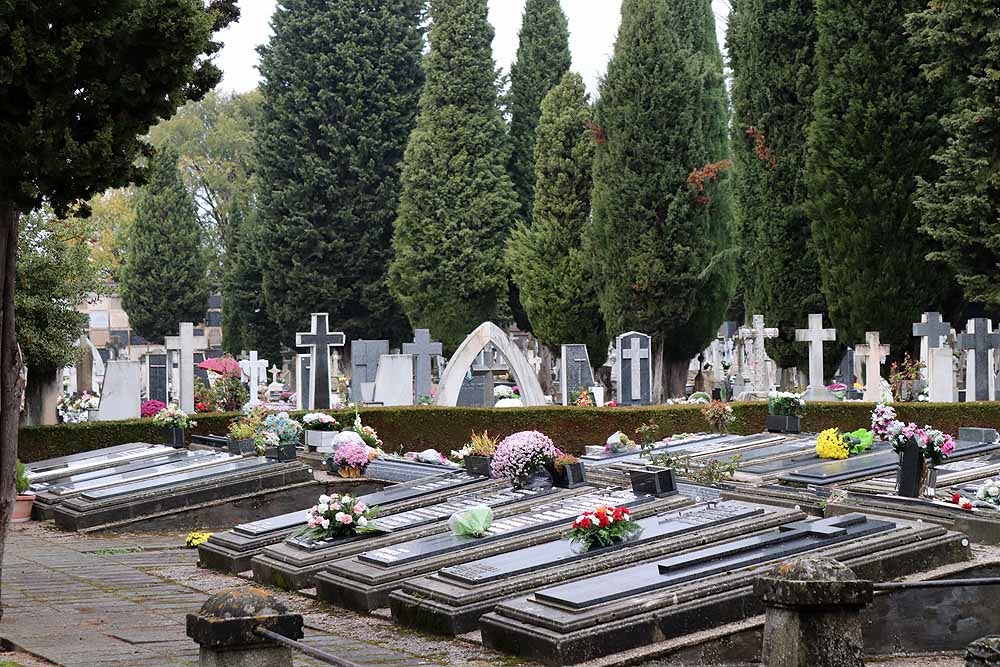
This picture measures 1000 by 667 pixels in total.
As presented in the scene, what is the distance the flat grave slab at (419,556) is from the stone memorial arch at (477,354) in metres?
13.0

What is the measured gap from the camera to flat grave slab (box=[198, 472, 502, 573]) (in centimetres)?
1141

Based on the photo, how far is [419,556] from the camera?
9.59 m

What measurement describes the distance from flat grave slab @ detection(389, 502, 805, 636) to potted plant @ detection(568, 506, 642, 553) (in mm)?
65

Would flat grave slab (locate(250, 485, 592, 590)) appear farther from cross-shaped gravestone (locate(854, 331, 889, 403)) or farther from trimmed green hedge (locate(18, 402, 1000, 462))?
cross-shaped gravestone (locate(854, 331, 889, 403))

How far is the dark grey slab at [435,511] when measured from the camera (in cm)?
1069

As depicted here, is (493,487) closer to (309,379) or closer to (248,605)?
(248,605)

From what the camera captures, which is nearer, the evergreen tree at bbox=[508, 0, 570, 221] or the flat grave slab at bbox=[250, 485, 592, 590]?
the flat grave slab at bbox=[250, 485, 592, 590]

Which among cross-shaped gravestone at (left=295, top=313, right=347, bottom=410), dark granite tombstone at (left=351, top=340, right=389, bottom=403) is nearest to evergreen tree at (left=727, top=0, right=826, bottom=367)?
dark granite tombstone at (left=351, top=340, right=389, bottom=403)

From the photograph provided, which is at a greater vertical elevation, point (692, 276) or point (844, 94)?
point (844, 94)

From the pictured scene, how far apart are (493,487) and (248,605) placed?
21.6ft

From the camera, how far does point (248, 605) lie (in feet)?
18.4

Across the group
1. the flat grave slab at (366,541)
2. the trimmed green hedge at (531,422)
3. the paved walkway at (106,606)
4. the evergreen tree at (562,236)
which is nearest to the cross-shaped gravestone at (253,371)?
the evergreen tree at (562,236)

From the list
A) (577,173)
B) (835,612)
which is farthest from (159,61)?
(577,173)

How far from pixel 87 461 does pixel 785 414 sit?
860cm
